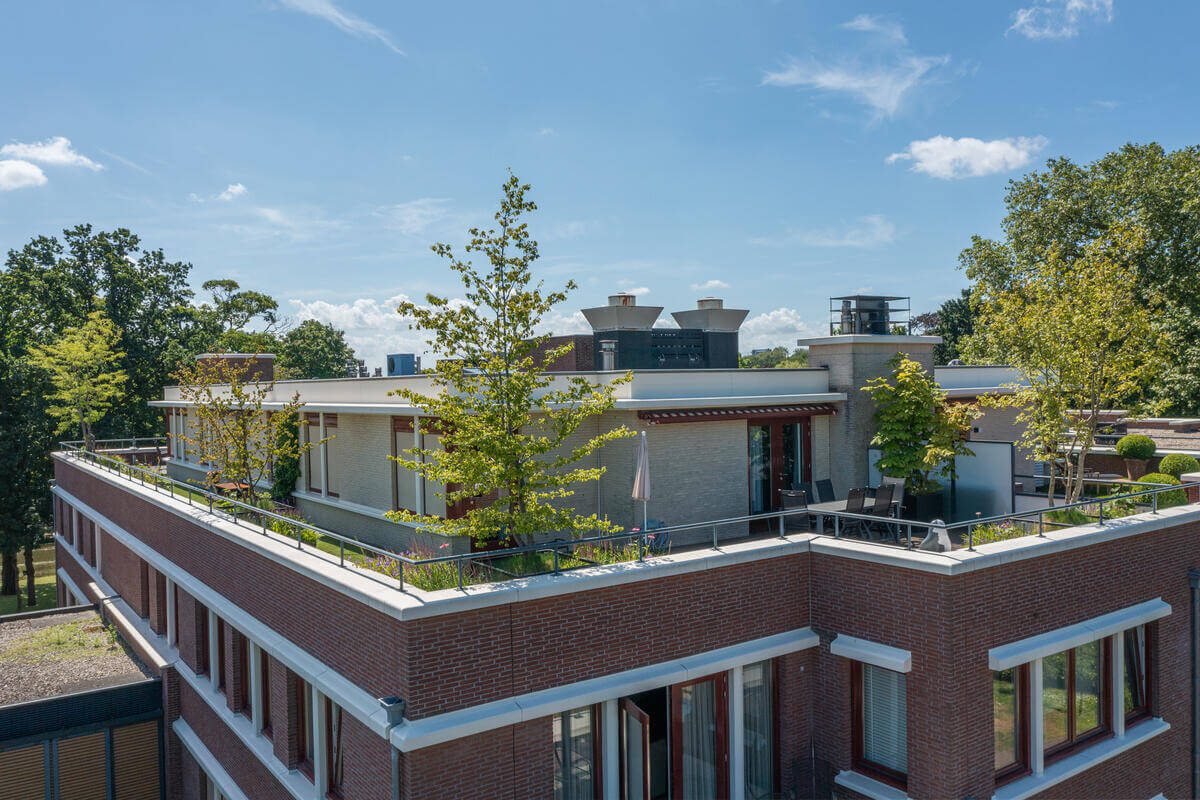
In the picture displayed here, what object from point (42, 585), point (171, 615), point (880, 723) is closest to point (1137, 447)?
point (880, 723)

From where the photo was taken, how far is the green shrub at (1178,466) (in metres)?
17.8

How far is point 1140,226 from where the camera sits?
3238cm

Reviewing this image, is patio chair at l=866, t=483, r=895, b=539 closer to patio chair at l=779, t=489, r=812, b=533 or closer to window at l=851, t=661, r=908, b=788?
patio chair at l=779, t=489, r=812, b=533

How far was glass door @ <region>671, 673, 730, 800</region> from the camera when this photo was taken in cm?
1084

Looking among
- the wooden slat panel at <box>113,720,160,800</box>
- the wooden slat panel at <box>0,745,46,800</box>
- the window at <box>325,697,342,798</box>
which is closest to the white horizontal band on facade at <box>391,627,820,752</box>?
the window at <box>325,697,342,798</box>

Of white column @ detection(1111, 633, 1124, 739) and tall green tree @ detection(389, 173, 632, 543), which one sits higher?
tall green tree @ detection(389, 173, 632, 543)

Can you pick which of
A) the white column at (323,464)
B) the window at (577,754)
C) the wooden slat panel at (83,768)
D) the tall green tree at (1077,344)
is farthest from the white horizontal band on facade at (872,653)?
the wooden slat panel at (83,768)

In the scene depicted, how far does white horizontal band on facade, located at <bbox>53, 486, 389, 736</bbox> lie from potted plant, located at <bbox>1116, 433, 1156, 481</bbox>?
19.2m

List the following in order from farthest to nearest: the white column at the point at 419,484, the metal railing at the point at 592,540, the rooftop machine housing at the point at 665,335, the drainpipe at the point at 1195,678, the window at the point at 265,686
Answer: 1. the rooftop machine housing at the point at 665,335
2. the white column at the point at 419,484
3. the drainpipe at the point at 1195,678
4. the window at the point at 265,686
5. the metal railing at the point at 592,540

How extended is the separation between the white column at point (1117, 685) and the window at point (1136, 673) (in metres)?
0.68

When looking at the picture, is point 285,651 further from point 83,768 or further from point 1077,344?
point 1077,344

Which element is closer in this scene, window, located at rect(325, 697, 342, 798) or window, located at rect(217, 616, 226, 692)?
window, located at rect(325, 697, 342, 798)

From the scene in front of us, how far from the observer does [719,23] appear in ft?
57.1

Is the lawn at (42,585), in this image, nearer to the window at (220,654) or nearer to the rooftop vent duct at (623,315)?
the window at (220,654)
